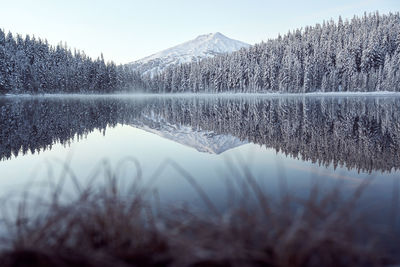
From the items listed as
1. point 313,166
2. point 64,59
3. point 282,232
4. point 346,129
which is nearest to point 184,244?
point 282,232

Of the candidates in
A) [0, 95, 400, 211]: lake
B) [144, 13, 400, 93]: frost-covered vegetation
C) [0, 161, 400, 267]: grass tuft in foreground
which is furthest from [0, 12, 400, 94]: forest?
[0, 161, 400, 267]: grass tuft in foreground

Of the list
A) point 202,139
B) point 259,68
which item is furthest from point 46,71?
point 202,139

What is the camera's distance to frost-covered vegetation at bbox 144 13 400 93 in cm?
7758

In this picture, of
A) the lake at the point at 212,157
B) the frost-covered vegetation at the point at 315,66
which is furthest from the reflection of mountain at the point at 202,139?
the frost-covered vegetation at the point at 315,66

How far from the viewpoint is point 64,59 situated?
8650cm

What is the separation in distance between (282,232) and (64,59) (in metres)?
97.1

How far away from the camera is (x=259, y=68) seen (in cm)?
9044

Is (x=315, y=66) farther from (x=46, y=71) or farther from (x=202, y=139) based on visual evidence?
(x=202, y=139)

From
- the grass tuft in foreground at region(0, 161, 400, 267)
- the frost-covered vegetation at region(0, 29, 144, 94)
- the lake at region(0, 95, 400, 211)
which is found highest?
the frost-covered vegetation at region(0, 29, 144, 94)

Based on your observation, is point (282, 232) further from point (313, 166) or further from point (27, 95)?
point (27, 95)

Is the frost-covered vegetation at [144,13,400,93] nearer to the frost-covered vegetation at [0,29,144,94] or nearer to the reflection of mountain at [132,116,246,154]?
the frost-covered vegetation at [0,29,144,94]

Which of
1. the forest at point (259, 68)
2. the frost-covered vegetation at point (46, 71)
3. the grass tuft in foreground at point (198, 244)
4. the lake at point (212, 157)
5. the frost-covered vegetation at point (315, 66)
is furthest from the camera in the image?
the frost-covered vegetation at point (315, 66)

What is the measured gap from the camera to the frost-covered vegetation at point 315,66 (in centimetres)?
7758

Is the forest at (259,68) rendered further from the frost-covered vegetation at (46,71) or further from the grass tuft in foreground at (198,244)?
the grass tuft in foreground at (198,244)
